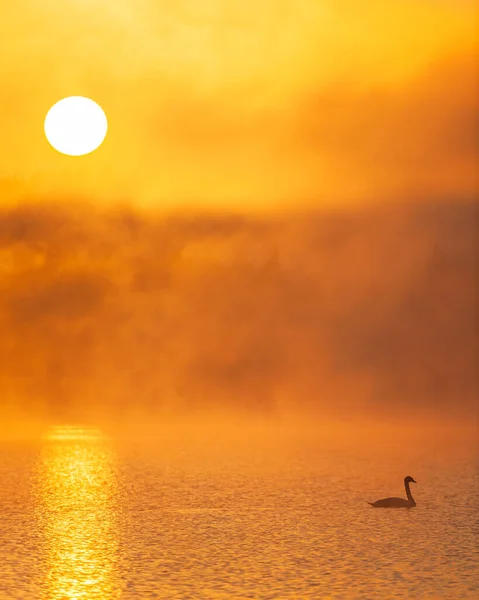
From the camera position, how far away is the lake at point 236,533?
133 feet

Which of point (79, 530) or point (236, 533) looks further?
point (79, 530)

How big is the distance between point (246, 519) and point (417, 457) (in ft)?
252

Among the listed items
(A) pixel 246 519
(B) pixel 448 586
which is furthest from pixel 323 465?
(B) pixel 448 586

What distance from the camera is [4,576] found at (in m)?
42.2

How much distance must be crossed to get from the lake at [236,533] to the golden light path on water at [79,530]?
0.09m

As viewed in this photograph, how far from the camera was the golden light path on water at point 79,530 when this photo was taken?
40.7 metres

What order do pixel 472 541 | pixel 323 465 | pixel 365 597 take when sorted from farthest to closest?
1. pixel 323 465
2. pixel 472 541
3. pixel 365 597

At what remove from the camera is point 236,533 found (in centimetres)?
5569

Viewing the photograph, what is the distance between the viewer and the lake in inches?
1602

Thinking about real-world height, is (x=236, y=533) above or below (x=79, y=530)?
below

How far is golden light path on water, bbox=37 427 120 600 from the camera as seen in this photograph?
133 feet

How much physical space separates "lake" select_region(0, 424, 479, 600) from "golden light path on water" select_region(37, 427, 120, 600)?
9 centimetres

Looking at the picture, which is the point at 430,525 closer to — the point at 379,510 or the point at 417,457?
the point at 379,510

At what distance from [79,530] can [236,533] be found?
858 cm
